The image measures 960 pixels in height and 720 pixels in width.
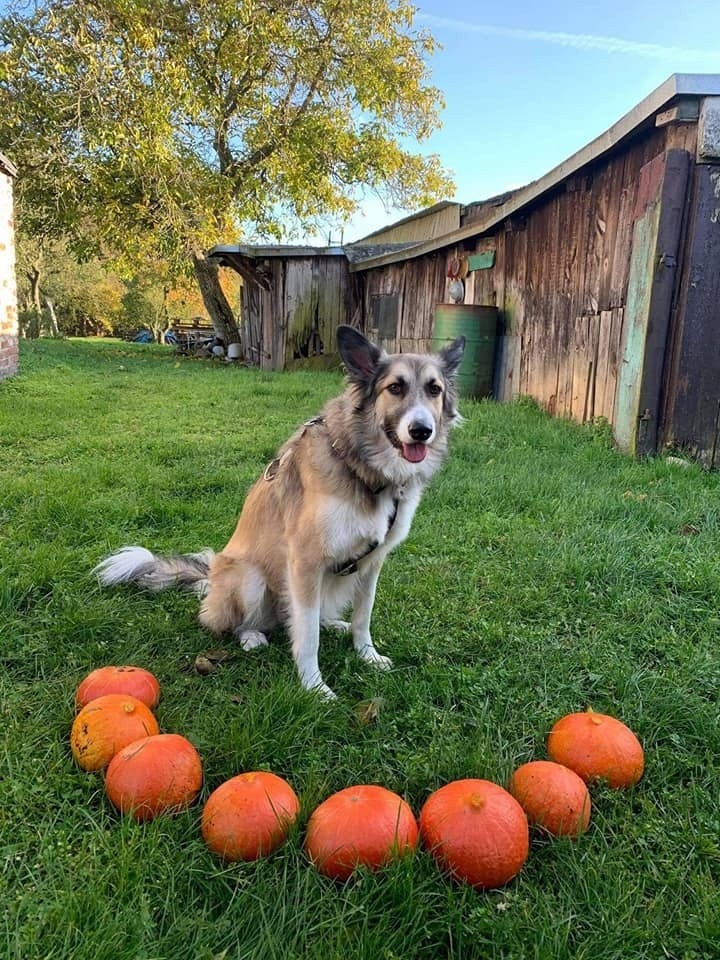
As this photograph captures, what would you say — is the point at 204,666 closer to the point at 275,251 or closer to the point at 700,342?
the point at 700,342

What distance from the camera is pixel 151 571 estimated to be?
127 inches

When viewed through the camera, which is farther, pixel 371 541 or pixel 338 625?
pixel 338 625

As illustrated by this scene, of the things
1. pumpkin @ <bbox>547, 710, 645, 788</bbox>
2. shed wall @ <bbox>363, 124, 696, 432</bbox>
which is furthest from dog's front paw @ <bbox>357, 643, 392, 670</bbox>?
shed wall @ <bbox>363, 124, 696, 432</bbox>

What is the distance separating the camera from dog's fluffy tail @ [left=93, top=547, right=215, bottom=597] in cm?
315

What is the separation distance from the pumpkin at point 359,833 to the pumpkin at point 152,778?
0.38 meters

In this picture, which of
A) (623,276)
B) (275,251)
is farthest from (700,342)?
(275,251)

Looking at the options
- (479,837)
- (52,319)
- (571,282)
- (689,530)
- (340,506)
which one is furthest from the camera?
(52,319)

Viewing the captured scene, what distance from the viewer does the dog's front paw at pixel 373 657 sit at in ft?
8.64

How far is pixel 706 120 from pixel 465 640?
14.8ft

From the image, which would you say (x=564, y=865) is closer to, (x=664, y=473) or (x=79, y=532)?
(x=79, y=532)

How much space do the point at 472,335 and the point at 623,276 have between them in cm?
318

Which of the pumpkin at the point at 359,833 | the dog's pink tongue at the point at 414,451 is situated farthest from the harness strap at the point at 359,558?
the pumpkin at the point at 359,833

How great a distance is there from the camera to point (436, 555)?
371cm

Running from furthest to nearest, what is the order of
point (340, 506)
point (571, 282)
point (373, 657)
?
point (571, 282)
point (373, 657)
point (340, 506)
